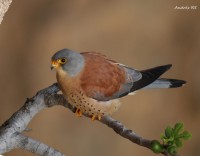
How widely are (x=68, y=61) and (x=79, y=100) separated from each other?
0.43ft

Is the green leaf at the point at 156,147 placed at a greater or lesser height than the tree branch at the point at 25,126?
greater

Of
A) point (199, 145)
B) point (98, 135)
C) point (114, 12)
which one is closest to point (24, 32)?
point (114, 12)

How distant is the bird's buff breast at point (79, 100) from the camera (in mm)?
1457

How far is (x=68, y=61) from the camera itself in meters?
1.43

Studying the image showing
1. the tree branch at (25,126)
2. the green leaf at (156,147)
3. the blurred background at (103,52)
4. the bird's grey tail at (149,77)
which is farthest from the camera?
the blurred background at (103,52)

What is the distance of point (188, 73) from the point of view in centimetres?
319

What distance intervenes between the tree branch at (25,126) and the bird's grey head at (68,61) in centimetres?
17

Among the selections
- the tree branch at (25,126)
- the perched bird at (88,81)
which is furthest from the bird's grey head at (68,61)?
the tree branch at (25,126)

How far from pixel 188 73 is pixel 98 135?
0.77 meters

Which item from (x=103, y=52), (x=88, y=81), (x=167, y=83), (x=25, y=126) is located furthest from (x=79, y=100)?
(x=103, y=52)

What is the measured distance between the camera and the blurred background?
308 centimetres

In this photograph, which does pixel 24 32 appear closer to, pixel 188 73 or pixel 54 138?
pixel 54 138

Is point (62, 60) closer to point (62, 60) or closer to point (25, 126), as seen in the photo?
point (62, 60)

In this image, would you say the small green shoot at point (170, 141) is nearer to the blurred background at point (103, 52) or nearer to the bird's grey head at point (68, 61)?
the bird's grey head at point (68, 61)
